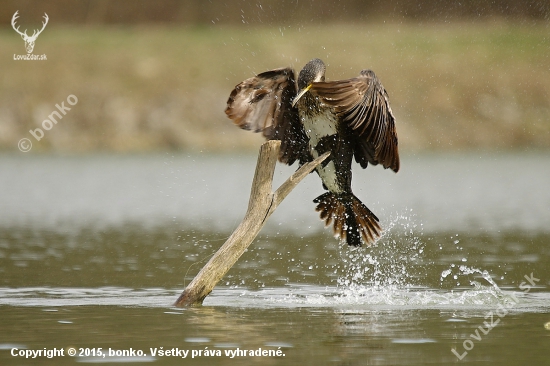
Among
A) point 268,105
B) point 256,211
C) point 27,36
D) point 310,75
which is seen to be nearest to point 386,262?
point 268,105

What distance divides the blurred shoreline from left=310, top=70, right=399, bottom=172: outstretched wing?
3670 cm

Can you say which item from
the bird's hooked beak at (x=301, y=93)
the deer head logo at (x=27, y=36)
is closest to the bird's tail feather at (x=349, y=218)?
the bird's hooked beak at (x=301, y=93)

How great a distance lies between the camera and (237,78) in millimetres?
52031

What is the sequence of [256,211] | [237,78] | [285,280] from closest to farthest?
[256,211] < [285,280] < [237,78]

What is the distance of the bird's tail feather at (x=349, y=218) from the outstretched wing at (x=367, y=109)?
2.16ft

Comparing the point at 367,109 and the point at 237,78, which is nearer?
the point at 367,109

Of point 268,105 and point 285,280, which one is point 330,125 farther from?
point 285,280

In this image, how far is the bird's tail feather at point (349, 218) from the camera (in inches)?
362

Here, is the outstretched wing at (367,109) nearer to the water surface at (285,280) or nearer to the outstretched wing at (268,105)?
the outstretched wing at (268,105)

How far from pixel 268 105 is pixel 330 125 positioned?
0.62 metres

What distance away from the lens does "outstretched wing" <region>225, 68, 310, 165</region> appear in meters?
8.70

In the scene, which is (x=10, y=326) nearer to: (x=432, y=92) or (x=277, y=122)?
(x=277, y=122)

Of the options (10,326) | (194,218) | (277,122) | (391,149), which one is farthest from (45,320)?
(194,218)

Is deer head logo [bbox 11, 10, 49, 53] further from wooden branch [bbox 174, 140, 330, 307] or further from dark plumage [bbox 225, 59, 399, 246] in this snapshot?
Answer: wooden branch [bbox 174, 140, 330, 307]
